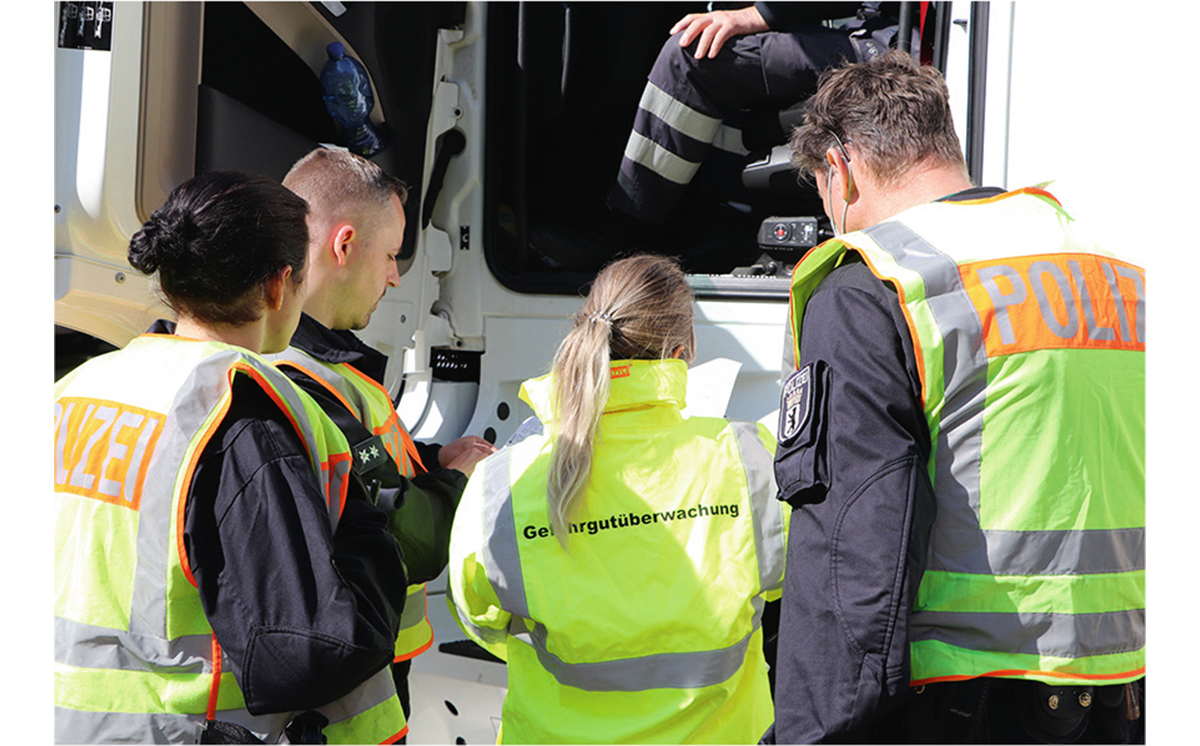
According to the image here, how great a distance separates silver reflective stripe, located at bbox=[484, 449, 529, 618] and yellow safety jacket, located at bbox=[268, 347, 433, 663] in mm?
285

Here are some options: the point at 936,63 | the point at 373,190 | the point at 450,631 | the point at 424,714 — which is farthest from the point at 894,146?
the point at 424,714

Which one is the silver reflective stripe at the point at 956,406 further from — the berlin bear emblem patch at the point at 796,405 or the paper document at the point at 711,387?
the paper document at the point at 711,387

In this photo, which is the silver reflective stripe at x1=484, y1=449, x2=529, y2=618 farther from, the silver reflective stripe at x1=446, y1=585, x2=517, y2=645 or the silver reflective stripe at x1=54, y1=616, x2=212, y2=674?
the silver reflective stripe at x1=54, y1=616, x2=212, y2=674

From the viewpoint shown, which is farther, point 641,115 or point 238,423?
point 641,115

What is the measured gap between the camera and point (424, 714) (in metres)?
2.54

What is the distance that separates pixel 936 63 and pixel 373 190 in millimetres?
1361

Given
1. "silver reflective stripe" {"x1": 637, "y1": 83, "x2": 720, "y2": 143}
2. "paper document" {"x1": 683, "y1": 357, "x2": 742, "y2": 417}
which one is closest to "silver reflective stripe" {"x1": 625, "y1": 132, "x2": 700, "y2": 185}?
"silver reflective stripe" {"x1": 637, "y1": 83, "x2": 720, "y2": 143}

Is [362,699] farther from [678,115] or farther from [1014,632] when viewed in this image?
[678,115]

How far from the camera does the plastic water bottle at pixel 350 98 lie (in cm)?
264

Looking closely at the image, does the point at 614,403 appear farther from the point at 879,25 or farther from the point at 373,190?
the point at 879,25

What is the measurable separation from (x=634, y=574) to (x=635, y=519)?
94 mm

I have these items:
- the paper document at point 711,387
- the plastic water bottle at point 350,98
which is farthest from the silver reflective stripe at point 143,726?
the plastic water bottle at point 350,98

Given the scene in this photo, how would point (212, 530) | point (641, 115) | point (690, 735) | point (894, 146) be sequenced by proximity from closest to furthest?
point (212, 530), point (894, 146), point (690, 735), point (641, 115)

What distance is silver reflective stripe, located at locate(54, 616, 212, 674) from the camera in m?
1.28
